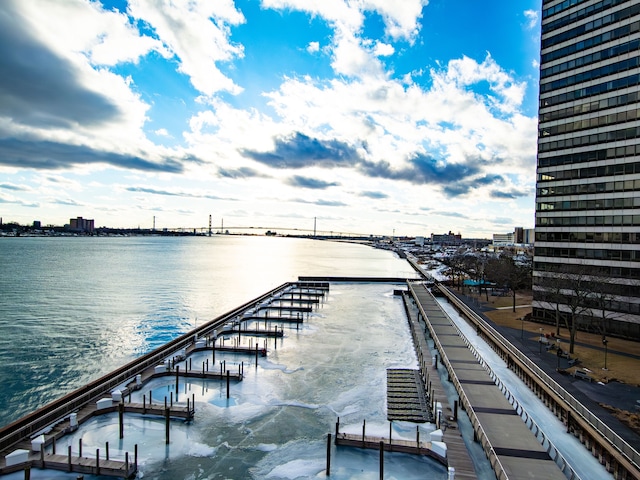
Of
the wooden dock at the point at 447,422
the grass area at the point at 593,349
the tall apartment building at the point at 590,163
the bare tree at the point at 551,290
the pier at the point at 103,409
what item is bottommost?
the pier at the point at 103,409

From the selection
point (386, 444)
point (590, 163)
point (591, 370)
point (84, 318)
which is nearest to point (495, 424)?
point (386, 444)

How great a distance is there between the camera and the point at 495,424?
2391 centimetres

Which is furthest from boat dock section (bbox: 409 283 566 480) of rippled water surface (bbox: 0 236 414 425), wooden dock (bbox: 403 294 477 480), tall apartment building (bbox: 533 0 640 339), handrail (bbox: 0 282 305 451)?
rippled water surface (bbox: 0 236 414 425)

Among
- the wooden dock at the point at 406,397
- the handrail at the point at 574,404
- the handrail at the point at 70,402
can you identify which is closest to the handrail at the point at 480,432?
the wooden dock at the point at 406,397

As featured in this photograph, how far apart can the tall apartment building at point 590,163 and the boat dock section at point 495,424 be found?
1663 cm

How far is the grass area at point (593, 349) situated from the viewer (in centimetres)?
3306

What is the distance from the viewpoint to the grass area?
33.1 metres

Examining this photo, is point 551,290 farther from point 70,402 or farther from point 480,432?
point 70,402

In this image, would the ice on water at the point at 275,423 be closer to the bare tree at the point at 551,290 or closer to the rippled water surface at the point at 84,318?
the rippled water surface at the point at 84,318

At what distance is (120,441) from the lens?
2375cm

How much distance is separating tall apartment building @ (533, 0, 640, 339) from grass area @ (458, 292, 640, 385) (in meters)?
2.66

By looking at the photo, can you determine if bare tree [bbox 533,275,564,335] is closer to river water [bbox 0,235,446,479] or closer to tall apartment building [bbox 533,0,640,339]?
tall apartment building [bbox 533,0,640,339]

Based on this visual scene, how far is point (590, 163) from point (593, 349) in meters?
24.5

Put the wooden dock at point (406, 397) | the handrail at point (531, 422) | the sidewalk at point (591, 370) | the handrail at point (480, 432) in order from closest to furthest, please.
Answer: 1. the handrail at point (531, 422)
2. the handrail at point (480, 432)
3. the sidewalk at point (591, 370)
4. the wooden dock at point (406, 397)
